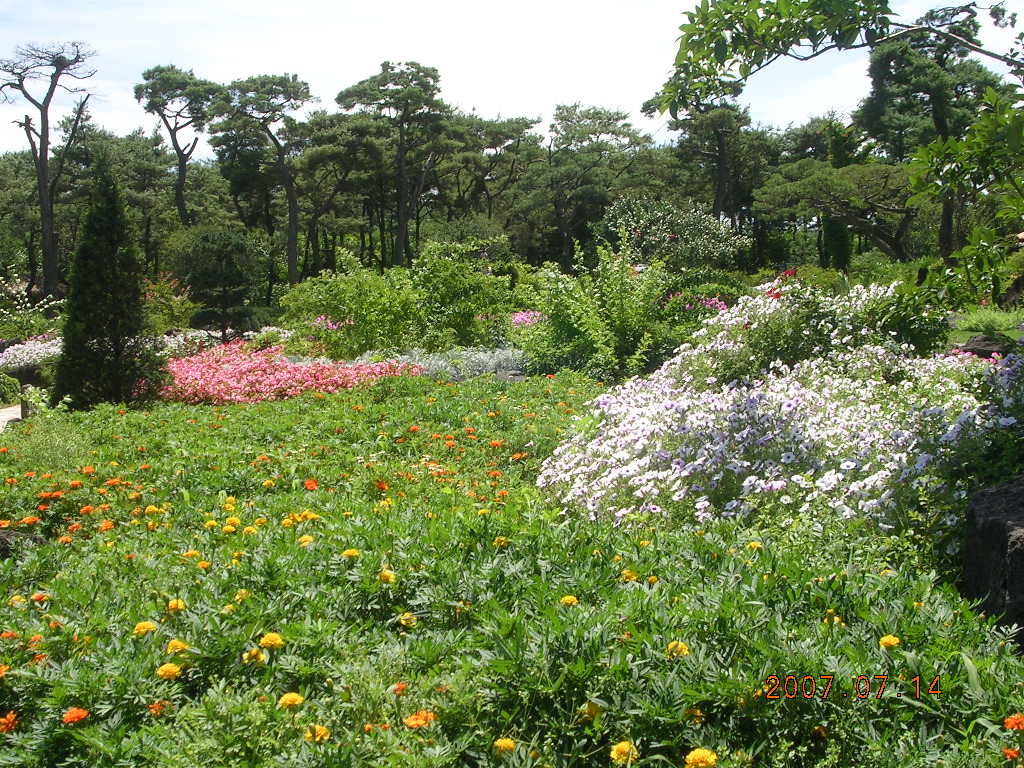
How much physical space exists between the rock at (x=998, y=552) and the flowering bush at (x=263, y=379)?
5.98 m

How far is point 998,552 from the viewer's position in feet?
8.27

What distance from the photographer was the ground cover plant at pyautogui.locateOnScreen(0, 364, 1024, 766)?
188cm

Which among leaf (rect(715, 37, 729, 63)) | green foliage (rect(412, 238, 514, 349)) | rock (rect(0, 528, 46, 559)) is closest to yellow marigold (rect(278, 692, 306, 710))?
rock (rect(0, 528, 46, 559))

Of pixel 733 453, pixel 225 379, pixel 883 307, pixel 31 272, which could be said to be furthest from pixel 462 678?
pixel 31 272

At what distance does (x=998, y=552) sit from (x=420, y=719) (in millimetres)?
1902

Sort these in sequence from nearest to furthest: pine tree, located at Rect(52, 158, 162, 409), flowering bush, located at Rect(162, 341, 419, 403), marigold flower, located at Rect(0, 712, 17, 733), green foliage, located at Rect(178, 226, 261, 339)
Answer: marigold flower, located at Rect(0, 712, 17, 733)
pine tree, located at Rect(52, 158, 162, 409)
flowering bush, located at Rect(162, 341, 419, 403)
green foliage, located at Rect(178, 226, 261, 339)

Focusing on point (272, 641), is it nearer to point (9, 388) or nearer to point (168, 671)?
point (168, 671)

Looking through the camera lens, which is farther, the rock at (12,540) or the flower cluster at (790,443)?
the rock at (12,540)

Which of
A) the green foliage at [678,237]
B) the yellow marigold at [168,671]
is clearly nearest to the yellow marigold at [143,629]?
the yellow marigold at [168,671]

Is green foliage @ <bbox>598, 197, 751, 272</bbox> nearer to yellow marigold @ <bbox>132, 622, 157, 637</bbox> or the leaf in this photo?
the leaf

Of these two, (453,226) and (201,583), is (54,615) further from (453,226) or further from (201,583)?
(453,226)
